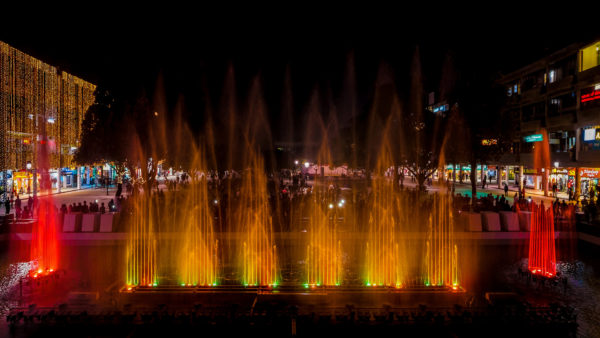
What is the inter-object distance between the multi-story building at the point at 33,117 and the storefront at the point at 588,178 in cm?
4157

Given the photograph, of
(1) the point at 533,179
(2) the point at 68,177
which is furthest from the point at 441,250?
(2) the point at 68,177

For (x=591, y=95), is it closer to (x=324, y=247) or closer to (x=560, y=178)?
(x=560, y=178)

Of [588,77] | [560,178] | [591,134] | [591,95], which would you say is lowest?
[560,178]

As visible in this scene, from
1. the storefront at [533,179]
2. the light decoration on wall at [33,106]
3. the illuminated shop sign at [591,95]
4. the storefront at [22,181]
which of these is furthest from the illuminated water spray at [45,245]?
the storefront at [533,179]

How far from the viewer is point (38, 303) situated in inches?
368

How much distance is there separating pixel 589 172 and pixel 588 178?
642 mm

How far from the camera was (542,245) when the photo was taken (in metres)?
14.5

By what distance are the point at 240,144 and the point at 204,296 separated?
30795 mm

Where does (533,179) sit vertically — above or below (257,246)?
above

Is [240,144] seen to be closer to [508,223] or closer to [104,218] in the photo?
[104,218]

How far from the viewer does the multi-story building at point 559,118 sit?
29688mm

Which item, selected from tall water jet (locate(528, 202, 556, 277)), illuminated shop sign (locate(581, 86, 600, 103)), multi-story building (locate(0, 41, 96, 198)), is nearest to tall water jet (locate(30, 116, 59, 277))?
tall water jet (locate(528, 202, 556, 277))

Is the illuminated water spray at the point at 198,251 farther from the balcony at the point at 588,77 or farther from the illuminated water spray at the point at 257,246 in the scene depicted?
the balcony at the point at 588,77

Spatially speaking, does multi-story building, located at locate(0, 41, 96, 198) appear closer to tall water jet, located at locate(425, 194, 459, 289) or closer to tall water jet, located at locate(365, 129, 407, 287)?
tall water jet, located at locate(365, 129, 407, 287)
